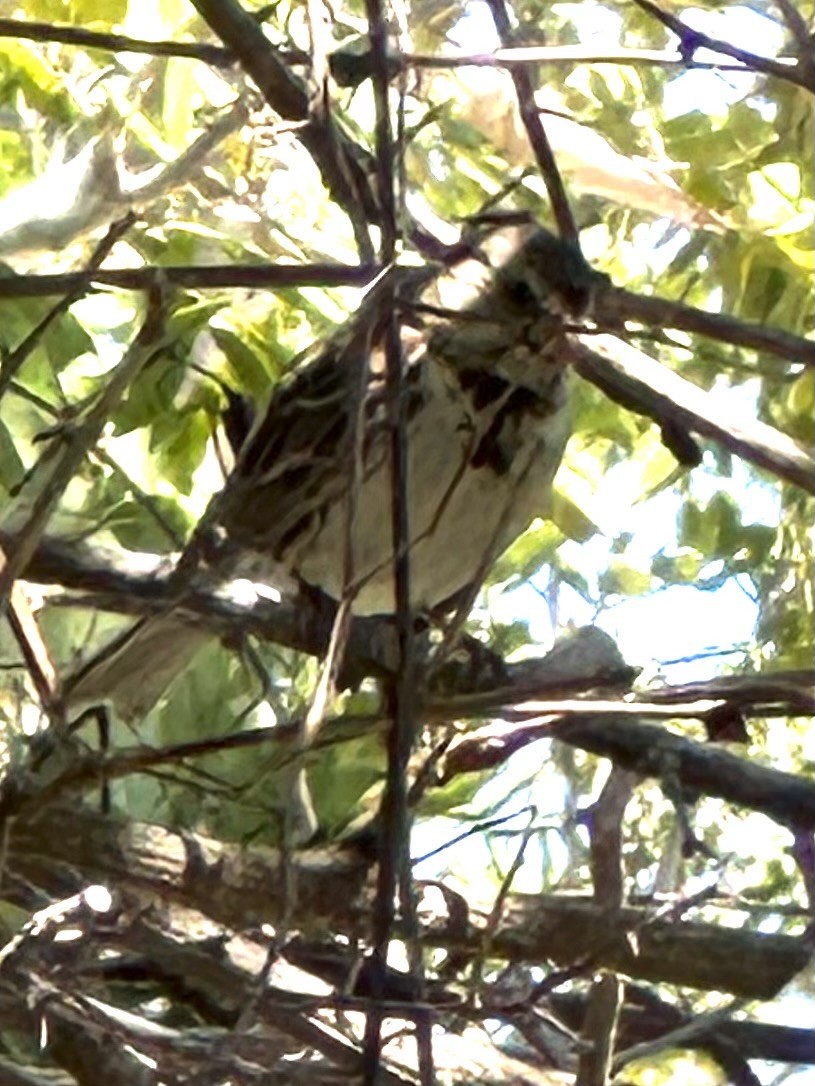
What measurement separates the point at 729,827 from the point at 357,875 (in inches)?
35.1

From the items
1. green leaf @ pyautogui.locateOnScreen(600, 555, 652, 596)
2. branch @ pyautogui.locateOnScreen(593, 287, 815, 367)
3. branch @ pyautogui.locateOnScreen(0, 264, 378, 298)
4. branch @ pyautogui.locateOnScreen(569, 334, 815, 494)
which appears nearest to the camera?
A: branch @ pyautogui.locateOnScreen(0, 264, 378, 298)

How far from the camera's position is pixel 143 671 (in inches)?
66.9

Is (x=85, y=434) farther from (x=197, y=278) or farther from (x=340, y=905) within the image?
(x=340, y=905)

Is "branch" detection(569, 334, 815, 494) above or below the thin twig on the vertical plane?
above

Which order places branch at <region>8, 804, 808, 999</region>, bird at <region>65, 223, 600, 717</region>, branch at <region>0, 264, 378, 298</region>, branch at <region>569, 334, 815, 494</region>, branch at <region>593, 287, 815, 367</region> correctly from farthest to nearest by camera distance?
bird at <region>65, 223, 600, 717</region>
branch at <region>569, 334, 815, 494</region>
branch at <region>8, 804, 808, 999</region>
branch at <region>593, 287, 815, 367</region>
branch at <region>0, 264, 378, 298</region>

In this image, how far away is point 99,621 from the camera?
71.2 inches

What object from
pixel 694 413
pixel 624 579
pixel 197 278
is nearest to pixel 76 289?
pixel 197 278

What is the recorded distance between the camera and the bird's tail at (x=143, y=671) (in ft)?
5.35

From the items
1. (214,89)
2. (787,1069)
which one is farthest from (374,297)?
(214,89)

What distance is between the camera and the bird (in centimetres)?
162

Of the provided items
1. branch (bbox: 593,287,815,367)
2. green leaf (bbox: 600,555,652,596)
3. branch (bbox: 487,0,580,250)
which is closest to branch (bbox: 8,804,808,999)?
branch (bbox: 593,287,815,367)

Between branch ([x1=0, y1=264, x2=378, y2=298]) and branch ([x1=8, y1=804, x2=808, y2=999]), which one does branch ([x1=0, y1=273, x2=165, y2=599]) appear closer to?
branch ([x1=0, y1=264, x2=378, y2=298])

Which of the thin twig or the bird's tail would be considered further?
the bird's tail

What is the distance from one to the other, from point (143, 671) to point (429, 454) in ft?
1.24
